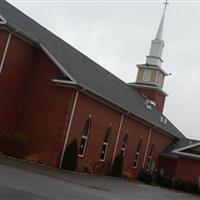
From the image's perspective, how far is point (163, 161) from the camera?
54156 mm

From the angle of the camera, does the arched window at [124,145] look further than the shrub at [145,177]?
No

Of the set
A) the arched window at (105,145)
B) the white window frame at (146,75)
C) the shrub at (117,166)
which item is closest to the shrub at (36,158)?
the arched window at (105,145)

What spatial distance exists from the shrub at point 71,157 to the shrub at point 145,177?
14.6 metres

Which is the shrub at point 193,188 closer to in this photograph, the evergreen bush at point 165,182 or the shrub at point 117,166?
the evergreen bush at point 165,182

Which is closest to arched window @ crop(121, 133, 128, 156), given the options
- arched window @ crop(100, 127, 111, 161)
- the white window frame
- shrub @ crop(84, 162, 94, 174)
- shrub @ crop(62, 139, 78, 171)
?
arched window @ crop(100, 127, 111, 161)

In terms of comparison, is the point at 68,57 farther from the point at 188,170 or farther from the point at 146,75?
the point at 146,75

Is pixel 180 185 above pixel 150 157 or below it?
below

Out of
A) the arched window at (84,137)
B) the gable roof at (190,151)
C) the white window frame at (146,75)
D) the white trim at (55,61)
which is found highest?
the white window frame at (146,75)

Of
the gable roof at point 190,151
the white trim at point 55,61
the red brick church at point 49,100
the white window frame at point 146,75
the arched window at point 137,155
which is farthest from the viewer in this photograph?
the white window frame at point 146,75

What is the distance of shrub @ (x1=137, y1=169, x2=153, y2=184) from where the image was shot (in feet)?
150

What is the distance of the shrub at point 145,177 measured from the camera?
45688 millimetres

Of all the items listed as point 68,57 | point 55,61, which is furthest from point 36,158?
point 68,57

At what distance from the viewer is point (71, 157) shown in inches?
1261

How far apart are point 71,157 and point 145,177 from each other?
1528cm
